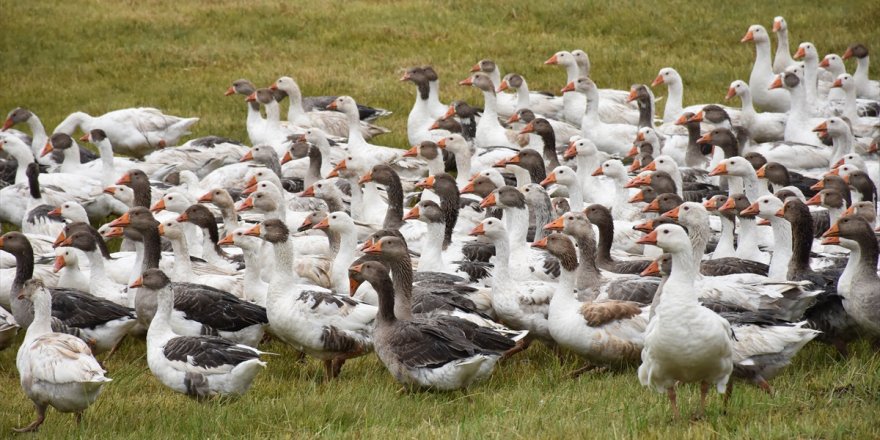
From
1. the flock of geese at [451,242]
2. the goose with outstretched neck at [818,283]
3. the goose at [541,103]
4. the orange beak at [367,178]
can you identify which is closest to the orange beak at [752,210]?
the flock of geese at [451,242]

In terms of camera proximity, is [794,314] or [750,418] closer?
[750,418]

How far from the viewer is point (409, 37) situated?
23016 millimetres

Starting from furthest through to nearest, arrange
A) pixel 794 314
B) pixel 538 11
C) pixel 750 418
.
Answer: pixel 538 11, pixel 794 314, pixel 750 418

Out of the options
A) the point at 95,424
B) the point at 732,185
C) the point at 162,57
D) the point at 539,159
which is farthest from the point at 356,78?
the point at 95,424

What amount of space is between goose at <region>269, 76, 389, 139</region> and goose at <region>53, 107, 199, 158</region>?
1.45 metres

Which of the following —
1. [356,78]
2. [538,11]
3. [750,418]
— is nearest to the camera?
[750,418]

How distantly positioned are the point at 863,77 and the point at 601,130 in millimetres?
5044

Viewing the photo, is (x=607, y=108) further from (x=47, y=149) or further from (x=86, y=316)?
(x=86, y=316)

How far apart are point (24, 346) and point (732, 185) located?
756 cm

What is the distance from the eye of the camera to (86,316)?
31.5ft

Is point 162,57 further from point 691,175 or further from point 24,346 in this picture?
point 24,346

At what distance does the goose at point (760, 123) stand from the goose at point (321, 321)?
917cm

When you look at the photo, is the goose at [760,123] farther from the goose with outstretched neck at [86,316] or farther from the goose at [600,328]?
the goose with outstretched neck at [86,316]

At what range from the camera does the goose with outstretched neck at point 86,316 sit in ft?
31.4
